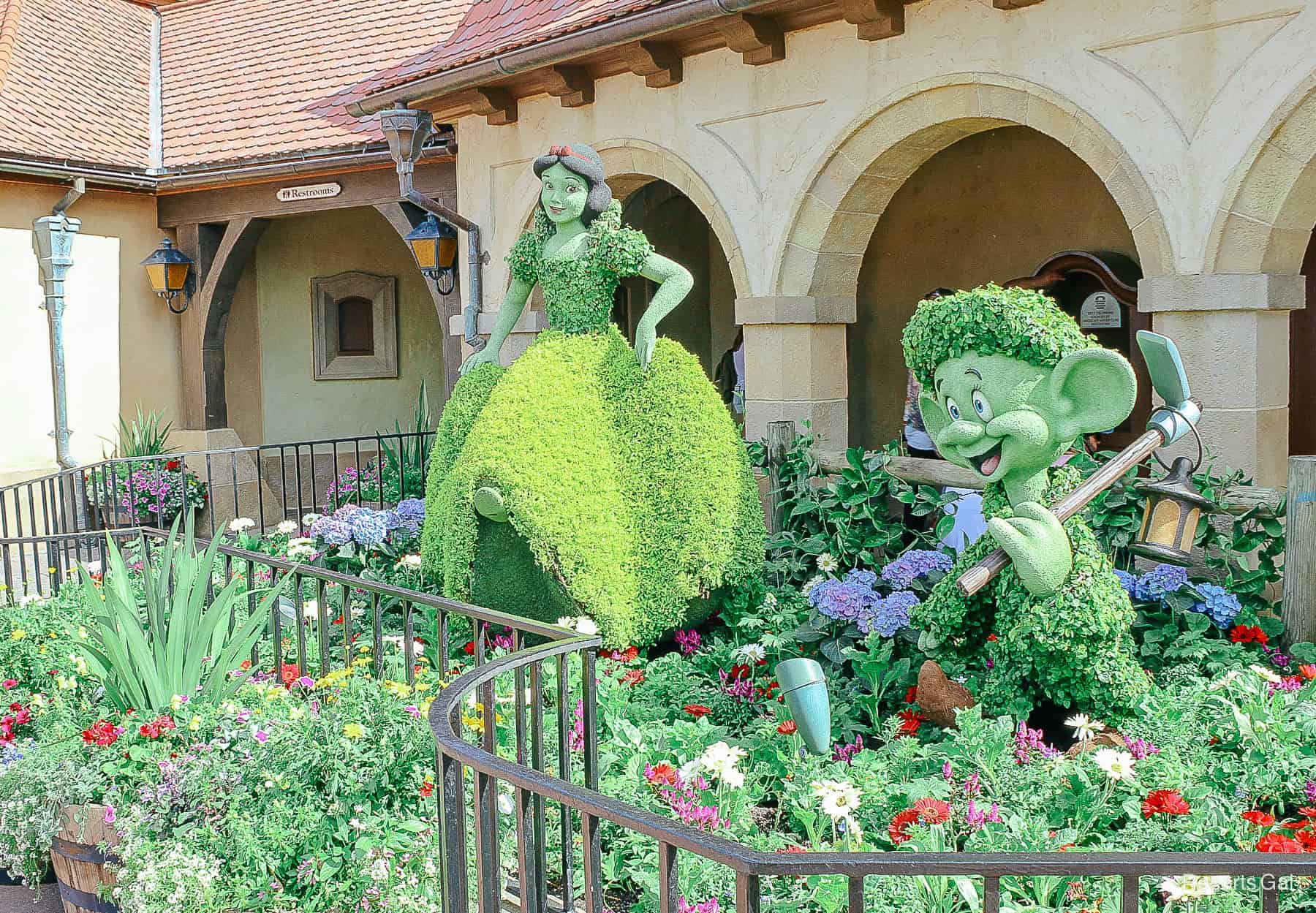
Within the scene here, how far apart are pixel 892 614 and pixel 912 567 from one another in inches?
16.8

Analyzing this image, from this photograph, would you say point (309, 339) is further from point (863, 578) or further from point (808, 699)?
point (808, 699)

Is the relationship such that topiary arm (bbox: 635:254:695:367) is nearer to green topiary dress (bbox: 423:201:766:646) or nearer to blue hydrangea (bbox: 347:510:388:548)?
green topiary dress (bbox: 423:201:766:646)

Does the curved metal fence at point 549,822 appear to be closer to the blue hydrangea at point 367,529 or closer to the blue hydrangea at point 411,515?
the blue hydrangea at point 367,529

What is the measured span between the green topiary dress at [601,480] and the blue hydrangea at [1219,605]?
1.73 meters

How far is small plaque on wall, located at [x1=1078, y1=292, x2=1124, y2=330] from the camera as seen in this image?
746cm

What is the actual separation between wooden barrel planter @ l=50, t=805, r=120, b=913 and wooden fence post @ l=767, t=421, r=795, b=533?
3.32 m

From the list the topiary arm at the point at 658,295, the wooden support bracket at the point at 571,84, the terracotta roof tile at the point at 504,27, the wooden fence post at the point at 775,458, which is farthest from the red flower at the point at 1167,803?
the wooden support bracket at the point at 571,84

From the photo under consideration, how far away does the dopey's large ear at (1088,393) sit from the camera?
3318mm

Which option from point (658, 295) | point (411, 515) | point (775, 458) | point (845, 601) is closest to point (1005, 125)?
point (775, 458)

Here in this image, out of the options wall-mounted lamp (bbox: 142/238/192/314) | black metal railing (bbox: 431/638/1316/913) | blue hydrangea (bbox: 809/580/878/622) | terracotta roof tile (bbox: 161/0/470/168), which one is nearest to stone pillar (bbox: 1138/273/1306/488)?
blue hydrangea (bbox: 809/580/878/622)

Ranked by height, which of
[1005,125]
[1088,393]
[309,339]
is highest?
[1005,125]

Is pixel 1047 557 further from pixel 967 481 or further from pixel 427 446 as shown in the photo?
pixel 427 446

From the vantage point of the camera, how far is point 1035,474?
3.58 metres

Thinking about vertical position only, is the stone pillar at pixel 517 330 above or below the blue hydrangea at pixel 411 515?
above
